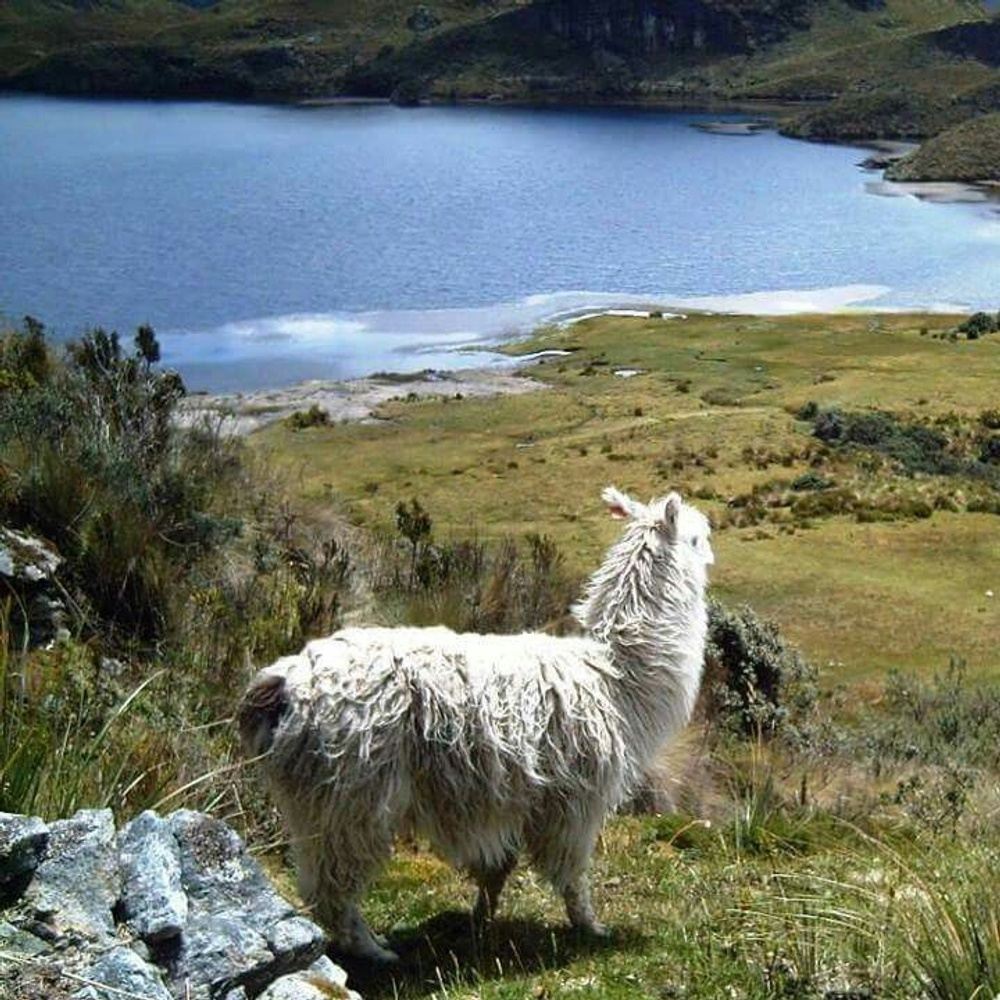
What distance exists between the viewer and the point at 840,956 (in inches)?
179

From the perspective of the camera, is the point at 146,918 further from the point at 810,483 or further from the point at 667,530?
the point at 810,483

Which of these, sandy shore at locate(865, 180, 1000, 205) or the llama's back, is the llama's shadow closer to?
the llama's back

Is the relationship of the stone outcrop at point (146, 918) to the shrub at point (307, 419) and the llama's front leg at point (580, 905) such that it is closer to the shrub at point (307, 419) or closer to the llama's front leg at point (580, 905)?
the llama's front leg at point (580, 905)

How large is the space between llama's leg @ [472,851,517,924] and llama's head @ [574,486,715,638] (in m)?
1.21

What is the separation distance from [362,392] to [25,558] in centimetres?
4750

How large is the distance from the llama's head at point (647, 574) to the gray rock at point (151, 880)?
3066 mm

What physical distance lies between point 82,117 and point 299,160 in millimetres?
52972

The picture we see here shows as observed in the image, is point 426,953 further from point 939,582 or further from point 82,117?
point 82,117

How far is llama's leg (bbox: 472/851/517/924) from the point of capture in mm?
5910

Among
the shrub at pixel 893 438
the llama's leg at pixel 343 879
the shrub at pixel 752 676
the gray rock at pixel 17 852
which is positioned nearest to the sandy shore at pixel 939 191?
the shrub at pixel 893 438

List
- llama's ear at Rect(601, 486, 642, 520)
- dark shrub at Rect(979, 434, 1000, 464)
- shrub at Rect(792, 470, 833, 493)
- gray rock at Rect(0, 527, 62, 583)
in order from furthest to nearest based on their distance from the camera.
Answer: dark shrub at Rect(979, 434, 1000, 464) < shrub at Rect(792, 470, 833, 493) < gray rock at Rect(0, 527, 62, 583) < llama's ear at Rect(601, 486, 642, 520)

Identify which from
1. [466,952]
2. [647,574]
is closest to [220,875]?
[466,952]

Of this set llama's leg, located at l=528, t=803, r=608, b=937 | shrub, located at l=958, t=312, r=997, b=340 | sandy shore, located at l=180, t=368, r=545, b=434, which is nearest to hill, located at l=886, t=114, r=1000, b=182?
shrub, located at l=958, t=312, r=997, b=340

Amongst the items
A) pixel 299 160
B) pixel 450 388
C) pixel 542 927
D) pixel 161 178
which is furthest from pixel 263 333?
pixel 299 160
